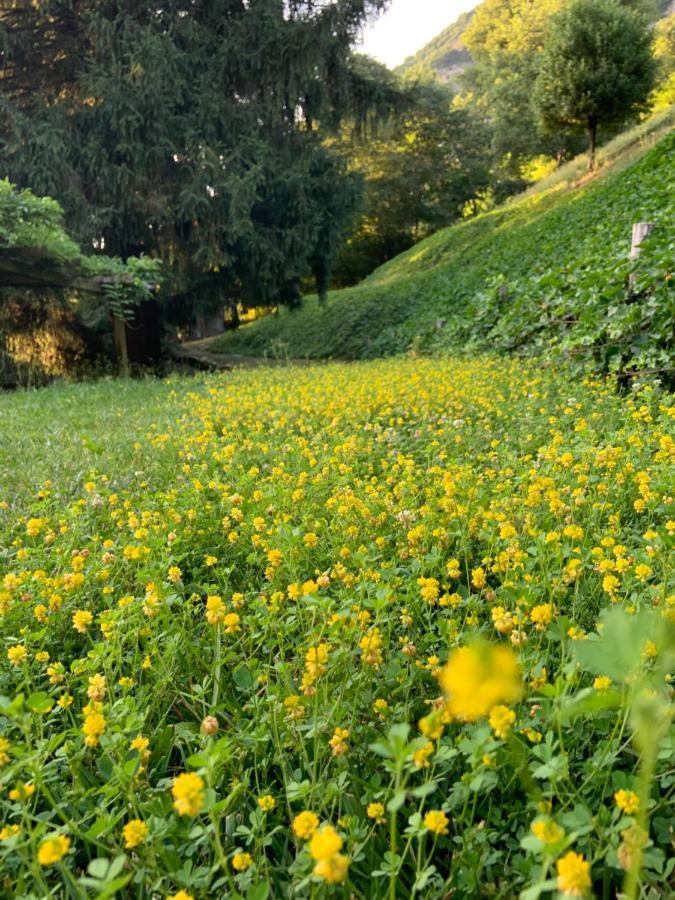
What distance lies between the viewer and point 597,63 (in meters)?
16.6

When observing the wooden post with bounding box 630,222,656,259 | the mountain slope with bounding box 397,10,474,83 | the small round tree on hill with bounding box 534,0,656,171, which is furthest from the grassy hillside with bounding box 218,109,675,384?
the mountain slope with bounding box 397,10,474,83

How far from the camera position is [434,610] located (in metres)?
1.98

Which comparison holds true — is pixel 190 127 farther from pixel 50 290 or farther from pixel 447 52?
pixel 447 52

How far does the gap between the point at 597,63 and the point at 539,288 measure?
1311cm

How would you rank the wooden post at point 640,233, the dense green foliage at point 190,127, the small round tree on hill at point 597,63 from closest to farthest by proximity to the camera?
the wooden post at point 640,233
the dense green foliage at point 190,127
the small round tree on hill at point 597,63

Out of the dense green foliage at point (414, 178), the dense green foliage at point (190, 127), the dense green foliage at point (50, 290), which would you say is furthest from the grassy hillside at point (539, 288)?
the dense green foliage at point (414, 178)

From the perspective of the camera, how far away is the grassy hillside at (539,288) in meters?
5.48

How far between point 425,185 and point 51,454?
29628 millimetres

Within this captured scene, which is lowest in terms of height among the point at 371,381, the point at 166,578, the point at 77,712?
the point at 77,712

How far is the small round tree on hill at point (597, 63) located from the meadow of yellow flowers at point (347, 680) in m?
17.1

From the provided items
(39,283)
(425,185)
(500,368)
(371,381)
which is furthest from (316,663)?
(425,185)

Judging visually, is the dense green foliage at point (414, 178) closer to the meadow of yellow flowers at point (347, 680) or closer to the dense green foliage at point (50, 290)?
the dense green foliage at point (50, 290)

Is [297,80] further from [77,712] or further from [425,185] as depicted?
[425,185]

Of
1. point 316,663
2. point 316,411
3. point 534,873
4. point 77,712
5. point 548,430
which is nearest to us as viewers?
point 534,873
